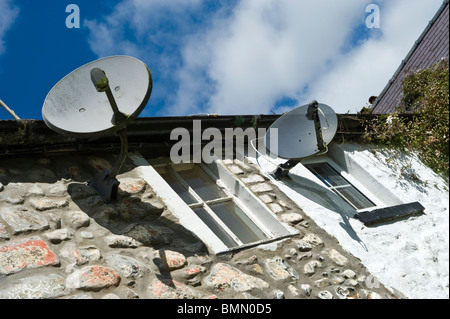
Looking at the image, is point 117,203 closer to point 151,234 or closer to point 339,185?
point 151,234

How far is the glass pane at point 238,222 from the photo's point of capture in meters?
A: 3.87

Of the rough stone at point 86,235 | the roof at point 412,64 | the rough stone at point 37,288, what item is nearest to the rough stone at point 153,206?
the rough stone at point 86,235

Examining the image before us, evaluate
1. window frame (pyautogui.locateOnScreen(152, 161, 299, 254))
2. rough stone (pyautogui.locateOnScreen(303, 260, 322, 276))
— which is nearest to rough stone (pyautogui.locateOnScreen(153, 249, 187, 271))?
window frame (pyautogui.locateOnScreen(152, 161, 299, 254))

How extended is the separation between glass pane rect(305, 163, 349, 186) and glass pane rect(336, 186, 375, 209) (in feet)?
0.41

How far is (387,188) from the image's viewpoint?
16.3 feet

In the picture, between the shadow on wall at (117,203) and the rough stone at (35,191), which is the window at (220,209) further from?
the rough stone at (35,191)

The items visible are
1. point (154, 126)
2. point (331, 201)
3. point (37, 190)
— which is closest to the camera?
point (37, 190)

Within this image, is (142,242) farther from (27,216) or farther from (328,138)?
(328,138)

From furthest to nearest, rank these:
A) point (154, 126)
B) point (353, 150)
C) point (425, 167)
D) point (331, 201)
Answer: point (353, 150), point (425, 167), point (331, 201), point (154, 126)

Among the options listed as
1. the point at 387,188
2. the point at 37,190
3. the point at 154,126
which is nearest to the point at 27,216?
the point at 37,190

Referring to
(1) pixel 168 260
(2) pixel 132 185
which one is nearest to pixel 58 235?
(1) pixel 168 260

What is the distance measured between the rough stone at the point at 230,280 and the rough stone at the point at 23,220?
3.90 ft

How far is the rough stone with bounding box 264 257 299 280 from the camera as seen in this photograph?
3.26m
